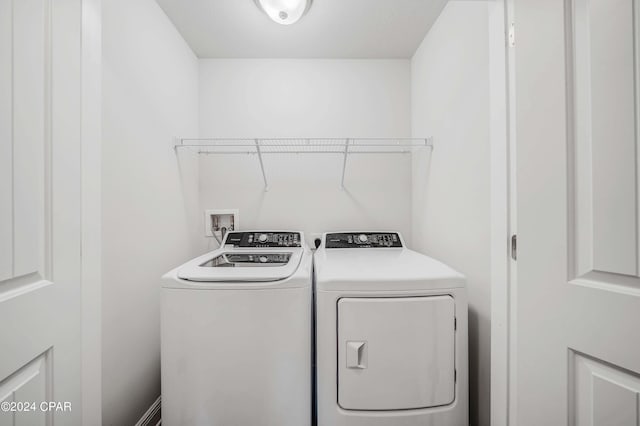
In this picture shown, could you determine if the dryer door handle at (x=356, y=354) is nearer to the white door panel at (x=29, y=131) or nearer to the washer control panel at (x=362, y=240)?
the washer control panel at (x=362, y=240)

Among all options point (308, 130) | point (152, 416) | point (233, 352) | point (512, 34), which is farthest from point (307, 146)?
point (152, 416)

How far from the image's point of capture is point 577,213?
29.5 inches

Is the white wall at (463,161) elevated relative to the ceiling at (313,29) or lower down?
lower down

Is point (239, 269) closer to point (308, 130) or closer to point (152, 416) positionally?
point (152, 416)

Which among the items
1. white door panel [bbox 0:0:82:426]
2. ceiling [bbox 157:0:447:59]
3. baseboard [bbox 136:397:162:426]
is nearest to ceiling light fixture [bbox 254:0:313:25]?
ceiling [bbox 157:0:447:59]

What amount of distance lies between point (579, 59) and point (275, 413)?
170 centimetres

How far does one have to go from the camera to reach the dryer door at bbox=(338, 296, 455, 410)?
1.12 m

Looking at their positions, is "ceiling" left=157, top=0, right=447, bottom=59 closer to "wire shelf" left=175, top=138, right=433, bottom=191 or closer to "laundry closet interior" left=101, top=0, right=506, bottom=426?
"laundry closet interior" left=101, top=0, right=506, bottom=426

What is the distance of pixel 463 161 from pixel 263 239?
1450 mm

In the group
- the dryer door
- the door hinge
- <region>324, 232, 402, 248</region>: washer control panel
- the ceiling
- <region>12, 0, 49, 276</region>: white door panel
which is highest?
the ceiling

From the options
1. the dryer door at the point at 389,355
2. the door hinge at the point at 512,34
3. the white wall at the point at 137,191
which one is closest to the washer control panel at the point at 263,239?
the white wall at the point at 137,191

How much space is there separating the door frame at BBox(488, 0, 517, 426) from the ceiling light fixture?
3.07ft

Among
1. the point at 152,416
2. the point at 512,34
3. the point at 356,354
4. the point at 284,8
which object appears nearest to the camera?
the point at 512,34

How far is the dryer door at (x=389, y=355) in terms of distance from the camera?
1.12 meters
